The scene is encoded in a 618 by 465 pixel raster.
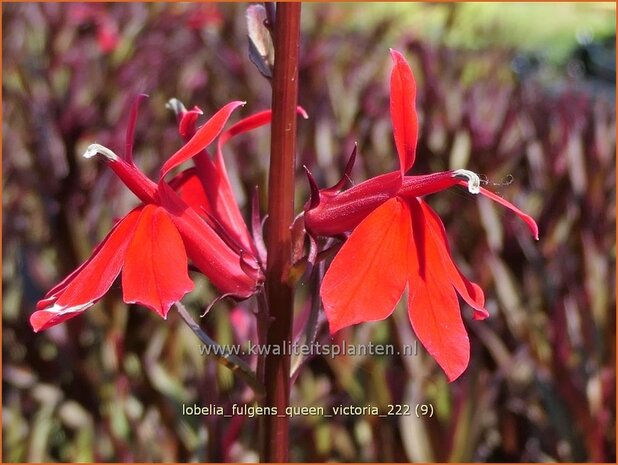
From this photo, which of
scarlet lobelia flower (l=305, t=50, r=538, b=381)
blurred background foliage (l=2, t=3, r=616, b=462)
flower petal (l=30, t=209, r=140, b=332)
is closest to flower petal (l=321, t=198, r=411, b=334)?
scarlet lobelia flower (l=305, t=50, r=538, b=381)

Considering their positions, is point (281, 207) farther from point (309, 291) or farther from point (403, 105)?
point (309, 291)

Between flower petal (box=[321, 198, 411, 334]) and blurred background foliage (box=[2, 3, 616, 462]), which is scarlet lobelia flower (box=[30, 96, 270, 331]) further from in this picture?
blurred background foliage (box=[2, 3, 616, 462])

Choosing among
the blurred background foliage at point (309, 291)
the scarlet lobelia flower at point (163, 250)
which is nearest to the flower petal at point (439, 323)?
the scarlet lobelia flower at point (163, 250)

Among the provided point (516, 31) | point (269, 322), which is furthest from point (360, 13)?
point (269, 322)

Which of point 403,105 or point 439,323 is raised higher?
point 403,105

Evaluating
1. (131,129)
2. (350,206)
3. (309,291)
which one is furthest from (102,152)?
(309,291)

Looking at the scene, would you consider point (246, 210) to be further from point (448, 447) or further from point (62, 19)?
point (62, 19)

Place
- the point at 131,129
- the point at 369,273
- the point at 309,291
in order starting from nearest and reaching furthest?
the point at 369,273 < the point at 131,129 < the point at 309,291
